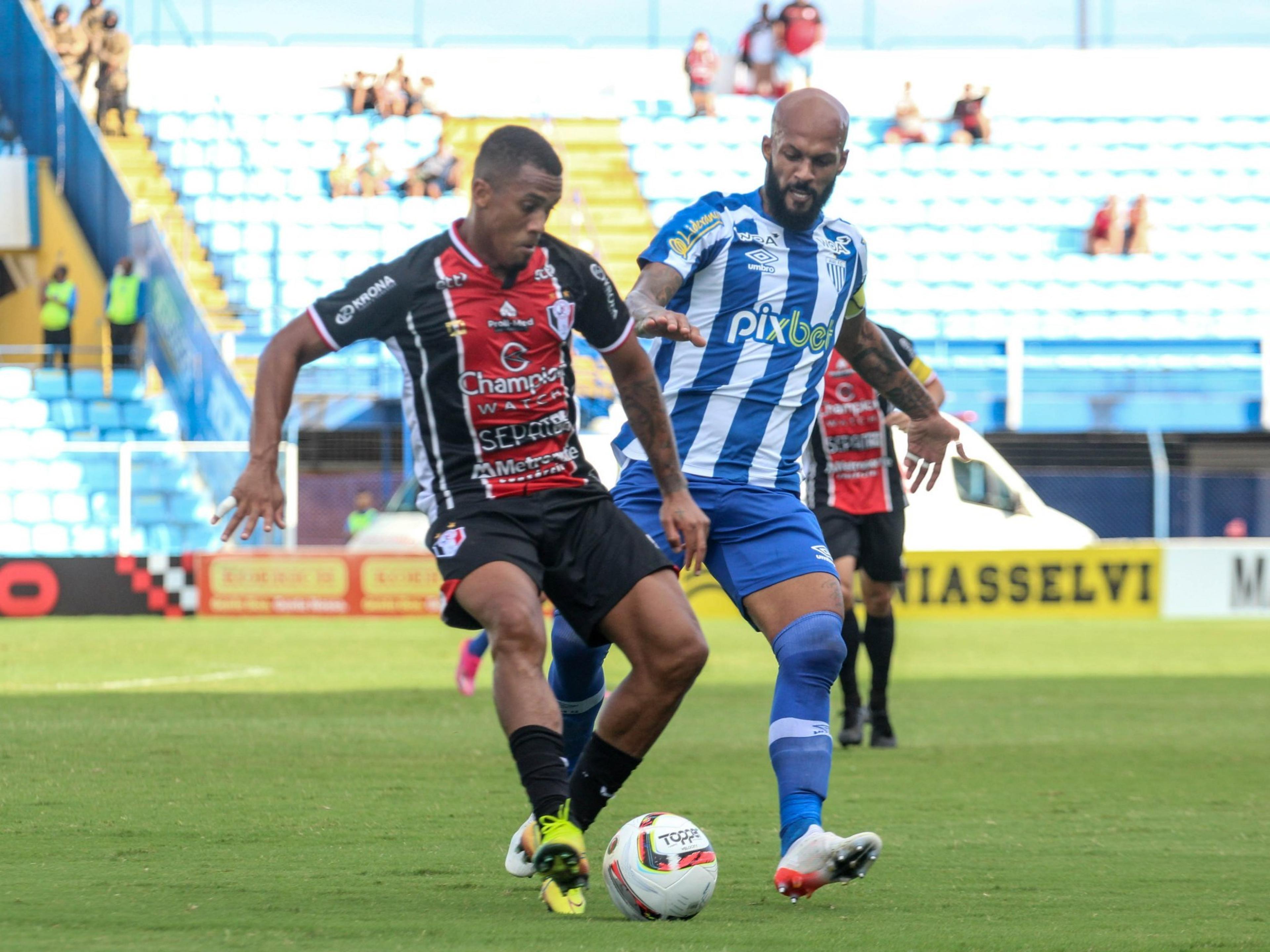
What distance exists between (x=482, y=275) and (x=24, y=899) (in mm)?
1940

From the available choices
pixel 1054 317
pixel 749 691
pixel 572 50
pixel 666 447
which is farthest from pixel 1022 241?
pixel 666 447

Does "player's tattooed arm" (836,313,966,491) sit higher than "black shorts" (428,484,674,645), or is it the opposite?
"player's tattooed arm" (836,313,966,491)

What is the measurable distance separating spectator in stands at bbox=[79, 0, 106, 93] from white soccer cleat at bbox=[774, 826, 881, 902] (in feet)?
84.7

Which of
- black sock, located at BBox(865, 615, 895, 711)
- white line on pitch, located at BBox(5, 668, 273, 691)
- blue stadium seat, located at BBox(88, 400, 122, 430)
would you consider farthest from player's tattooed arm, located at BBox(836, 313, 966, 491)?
blue stadium seat, located at BBox(88, 400, 122, 430)

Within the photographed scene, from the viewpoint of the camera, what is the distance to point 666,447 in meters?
5.18

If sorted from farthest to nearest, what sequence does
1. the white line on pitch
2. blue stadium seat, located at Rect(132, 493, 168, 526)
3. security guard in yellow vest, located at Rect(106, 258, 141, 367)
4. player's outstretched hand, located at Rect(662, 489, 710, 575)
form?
1. security guard in yellow vest, located at Rect(106, 258, 141, 367)
2. blue stadium seat, located at Rect(132, 493, 168, 526)
3. the white line on pitch
4. player's outstretched hand, located at Rect(662, 489, 710, 575)

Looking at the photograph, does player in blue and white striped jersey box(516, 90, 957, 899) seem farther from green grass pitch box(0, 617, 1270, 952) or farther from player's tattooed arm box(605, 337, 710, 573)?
green grass pitch box(0, 617, 1270, 952)

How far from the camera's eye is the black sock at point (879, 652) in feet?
29.6

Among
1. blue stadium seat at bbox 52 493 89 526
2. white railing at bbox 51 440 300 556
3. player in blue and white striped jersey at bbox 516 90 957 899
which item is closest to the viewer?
player in blue and white striped jersey at bbox 516 90 957 899

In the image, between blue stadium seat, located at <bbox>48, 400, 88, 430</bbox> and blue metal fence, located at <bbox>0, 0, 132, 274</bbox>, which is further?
blue metal fence, located at <bbox>0, 0, 132, 274</bbox>

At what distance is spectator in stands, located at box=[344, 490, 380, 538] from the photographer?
20.7 meters

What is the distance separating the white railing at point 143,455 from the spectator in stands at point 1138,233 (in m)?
14.1

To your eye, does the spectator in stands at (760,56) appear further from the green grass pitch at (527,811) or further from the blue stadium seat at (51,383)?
the green grass pitch at (527,811)

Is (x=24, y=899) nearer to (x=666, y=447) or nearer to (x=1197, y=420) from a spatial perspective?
(x=666, y=447)
